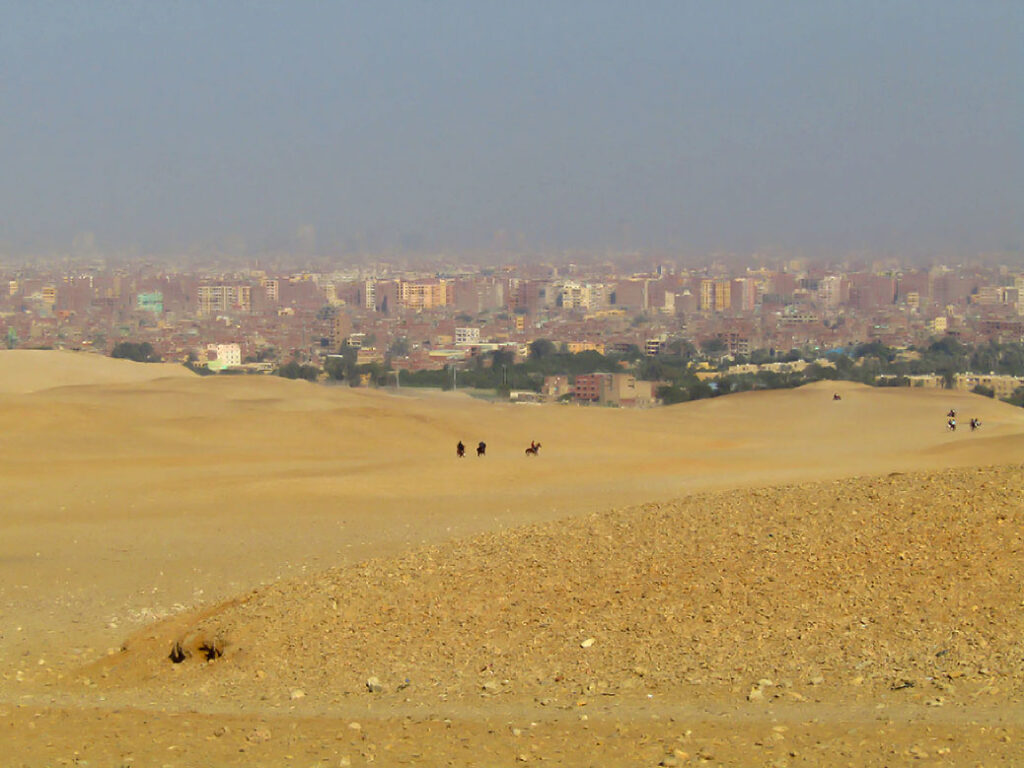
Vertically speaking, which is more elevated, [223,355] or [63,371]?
[63,371]

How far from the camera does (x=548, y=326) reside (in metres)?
110

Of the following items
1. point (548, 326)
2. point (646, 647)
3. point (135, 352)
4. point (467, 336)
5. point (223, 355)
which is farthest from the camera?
point (548, 326)

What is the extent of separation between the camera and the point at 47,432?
3256 cm

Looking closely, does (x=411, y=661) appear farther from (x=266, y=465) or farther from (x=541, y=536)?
(x=266, y=465)

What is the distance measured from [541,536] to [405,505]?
29.3 feet

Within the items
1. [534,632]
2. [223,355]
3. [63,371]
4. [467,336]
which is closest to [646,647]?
[534,632]

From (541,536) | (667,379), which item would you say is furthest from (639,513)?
(667,379)

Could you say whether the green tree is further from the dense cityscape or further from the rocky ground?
the rocky ground

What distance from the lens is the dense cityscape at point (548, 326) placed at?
74125mm

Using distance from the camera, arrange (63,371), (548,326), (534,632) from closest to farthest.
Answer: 1. (534,632)
2. (63,371)
3. (548,326)

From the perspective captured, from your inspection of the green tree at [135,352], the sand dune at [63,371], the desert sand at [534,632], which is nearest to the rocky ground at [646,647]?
the desert sand at [534,632]

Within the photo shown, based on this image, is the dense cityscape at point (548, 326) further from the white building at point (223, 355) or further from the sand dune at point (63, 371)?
the sand dune at point (63, 371)

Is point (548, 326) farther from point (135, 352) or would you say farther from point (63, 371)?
point (63, 371)

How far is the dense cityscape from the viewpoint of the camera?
243 ft
